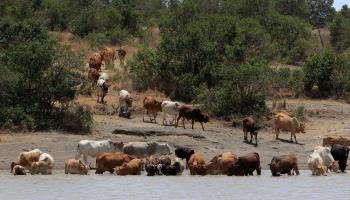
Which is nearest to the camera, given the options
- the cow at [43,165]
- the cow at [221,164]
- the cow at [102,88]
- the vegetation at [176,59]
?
the cow at [43,165]

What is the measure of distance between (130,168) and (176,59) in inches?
562

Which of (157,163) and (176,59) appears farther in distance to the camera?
(176,59)

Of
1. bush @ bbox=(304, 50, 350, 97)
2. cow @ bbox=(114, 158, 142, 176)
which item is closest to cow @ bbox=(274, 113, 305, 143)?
cow @ bbox=(114, 158, 142, 176)

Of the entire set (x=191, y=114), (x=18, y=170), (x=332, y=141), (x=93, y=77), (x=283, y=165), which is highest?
(x=93, y=77)

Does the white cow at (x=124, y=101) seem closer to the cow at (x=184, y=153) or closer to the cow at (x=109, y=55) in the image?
the cow at (x=184, y=153)

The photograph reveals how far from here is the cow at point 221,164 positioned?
2620 centimetres

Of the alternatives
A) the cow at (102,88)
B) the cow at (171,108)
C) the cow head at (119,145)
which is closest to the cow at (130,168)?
the cow head at (119,145)


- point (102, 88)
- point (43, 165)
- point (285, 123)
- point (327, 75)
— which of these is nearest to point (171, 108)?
point (102, 88)

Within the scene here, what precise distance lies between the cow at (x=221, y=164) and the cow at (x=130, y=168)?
205 cm

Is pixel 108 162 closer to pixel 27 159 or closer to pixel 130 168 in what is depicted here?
pixel 130 168

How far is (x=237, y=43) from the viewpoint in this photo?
135ft

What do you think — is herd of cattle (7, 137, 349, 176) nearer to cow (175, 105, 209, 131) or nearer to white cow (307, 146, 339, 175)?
white cow (307, 146, 339, 175)

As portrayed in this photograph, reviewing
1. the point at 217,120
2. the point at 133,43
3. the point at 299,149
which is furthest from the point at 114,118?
the point at 133,43

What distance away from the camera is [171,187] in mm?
22703
